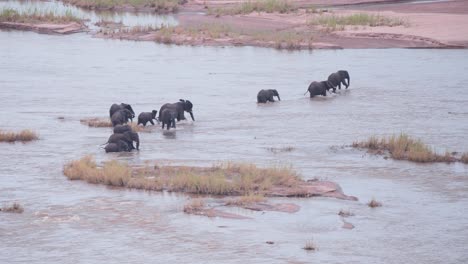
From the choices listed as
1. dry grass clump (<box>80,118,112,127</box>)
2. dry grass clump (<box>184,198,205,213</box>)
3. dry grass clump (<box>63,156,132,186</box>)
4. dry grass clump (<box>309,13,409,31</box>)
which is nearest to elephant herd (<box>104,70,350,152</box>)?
dry grass clump (<box>80,118,112,127</box>)

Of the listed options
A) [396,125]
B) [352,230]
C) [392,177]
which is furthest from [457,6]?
[352,230]

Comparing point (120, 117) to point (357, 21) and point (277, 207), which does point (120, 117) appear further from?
point (357, 21)

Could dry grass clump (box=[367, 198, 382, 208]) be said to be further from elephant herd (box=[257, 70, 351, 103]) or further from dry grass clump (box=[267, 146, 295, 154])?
elephant herd (box=[257, 70, 351, 103])

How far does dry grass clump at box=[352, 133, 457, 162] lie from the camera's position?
18.8 meters

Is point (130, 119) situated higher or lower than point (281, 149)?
higher

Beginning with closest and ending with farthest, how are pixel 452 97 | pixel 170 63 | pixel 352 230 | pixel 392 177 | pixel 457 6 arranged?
pixel 352 230 < pixel 392 177 < pixel 452 97 < pixel 170 63 < pixel 457 6

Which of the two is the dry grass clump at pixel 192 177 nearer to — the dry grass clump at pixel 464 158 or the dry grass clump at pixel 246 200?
the dry grass clump at pixel 246 200

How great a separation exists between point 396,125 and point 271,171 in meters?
6.52

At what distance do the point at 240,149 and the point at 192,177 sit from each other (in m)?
3.42

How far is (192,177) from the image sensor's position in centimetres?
1642

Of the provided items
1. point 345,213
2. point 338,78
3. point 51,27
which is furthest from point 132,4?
point 345,213

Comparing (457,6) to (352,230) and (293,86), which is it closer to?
(293,86)

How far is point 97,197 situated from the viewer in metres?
16.1

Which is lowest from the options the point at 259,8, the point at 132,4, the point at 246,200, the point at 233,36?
the point at 246,200
